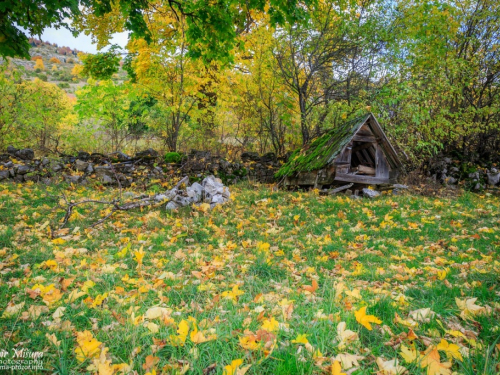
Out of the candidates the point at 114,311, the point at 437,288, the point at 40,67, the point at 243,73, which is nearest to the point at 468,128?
the point at 243,73

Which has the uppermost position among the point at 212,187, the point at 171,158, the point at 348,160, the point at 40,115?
the point at 40,115

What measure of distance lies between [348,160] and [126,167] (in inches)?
283

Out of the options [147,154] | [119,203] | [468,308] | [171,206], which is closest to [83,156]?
[147,154]

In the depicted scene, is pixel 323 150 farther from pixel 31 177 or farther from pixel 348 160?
pixel 31 177

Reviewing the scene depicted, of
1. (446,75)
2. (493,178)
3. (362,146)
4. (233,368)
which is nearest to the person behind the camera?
(233,368)

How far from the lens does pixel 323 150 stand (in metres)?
8.52

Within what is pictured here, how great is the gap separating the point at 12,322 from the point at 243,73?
1058cm

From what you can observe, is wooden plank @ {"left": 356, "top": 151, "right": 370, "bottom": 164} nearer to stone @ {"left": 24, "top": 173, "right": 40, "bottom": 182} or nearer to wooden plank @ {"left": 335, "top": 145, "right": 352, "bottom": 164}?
wooden plank @ {"left": 335, "top": 145, "right": 352, "bottom": 164}

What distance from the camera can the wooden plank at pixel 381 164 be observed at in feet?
28.2

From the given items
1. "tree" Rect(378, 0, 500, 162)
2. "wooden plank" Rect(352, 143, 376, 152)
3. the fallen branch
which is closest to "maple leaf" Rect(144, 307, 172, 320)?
the fallen branch

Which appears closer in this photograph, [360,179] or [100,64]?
[360,179]

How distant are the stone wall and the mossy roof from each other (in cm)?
129

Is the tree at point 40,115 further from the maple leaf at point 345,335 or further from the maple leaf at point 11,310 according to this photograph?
the maple leaf at point 345,335

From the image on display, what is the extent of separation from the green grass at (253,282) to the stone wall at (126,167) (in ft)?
8.59
